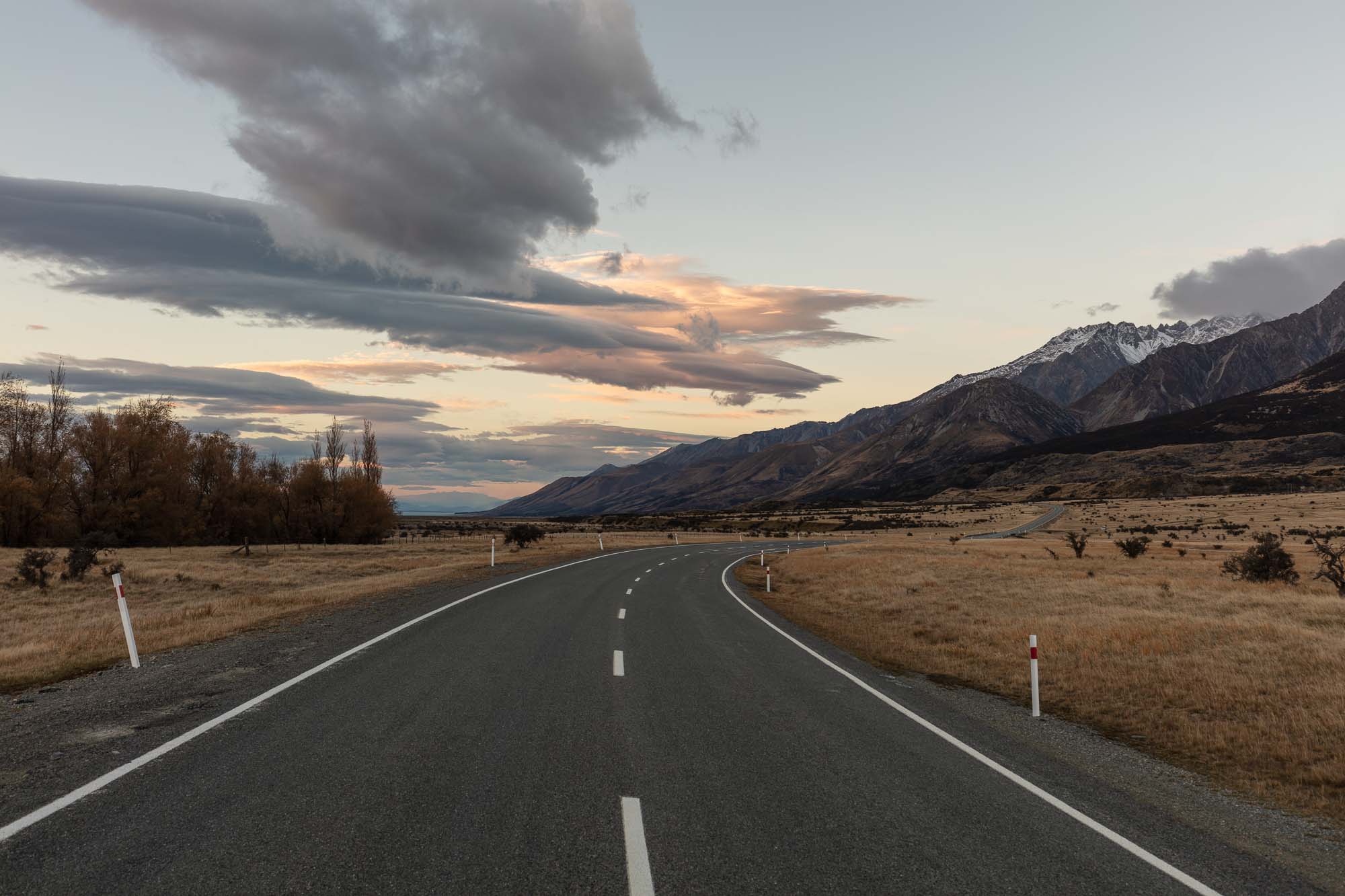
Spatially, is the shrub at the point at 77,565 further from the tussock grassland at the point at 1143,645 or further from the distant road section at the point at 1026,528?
the distant road section at the point at 1026,528

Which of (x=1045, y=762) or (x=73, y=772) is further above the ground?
(x=73, y=772)

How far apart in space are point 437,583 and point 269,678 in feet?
55.8

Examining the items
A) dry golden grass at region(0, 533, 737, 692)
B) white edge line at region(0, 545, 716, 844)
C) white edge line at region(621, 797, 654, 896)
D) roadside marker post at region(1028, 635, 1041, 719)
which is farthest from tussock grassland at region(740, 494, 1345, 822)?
dry golden grass at region(0, 533, 737, 692)

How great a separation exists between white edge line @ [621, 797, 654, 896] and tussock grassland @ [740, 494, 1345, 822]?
6237 millimetres

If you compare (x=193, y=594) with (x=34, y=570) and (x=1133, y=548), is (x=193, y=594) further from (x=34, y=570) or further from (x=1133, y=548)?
(x=1133, y=548)

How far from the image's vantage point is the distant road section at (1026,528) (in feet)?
238

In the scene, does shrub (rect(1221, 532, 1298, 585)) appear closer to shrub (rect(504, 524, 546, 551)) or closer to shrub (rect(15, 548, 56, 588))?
shrub (rect(504, 524, 546, 551))

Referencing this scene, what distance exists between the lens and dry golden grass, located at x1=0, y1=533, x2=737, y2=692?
13.3 m

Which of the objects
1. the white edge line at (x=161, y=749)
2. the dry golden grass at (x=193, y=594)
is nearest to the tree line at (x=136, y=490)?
the dry golden grass at (x=193, y=594)

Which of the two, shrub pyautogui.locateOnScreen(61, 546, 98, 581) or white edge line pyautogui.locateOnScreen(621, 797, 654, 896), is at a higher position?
shrub pyautogui.locateOnScreen(61, 546, 98, 581)

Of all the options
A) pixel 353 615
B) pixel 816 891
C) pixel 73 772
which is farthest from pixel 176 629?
pixel 816 891

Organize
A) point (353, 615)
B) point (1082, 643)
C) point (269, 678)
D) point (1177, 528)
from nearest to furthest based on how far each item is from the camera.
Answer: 1. point (269, 678)
2. point (1082, 643)
3. point (353, 615)
4. point (1177, 528)

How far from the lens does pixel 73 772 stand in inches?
255

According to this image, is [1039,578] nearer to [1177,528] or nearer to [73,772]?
[73,772]
